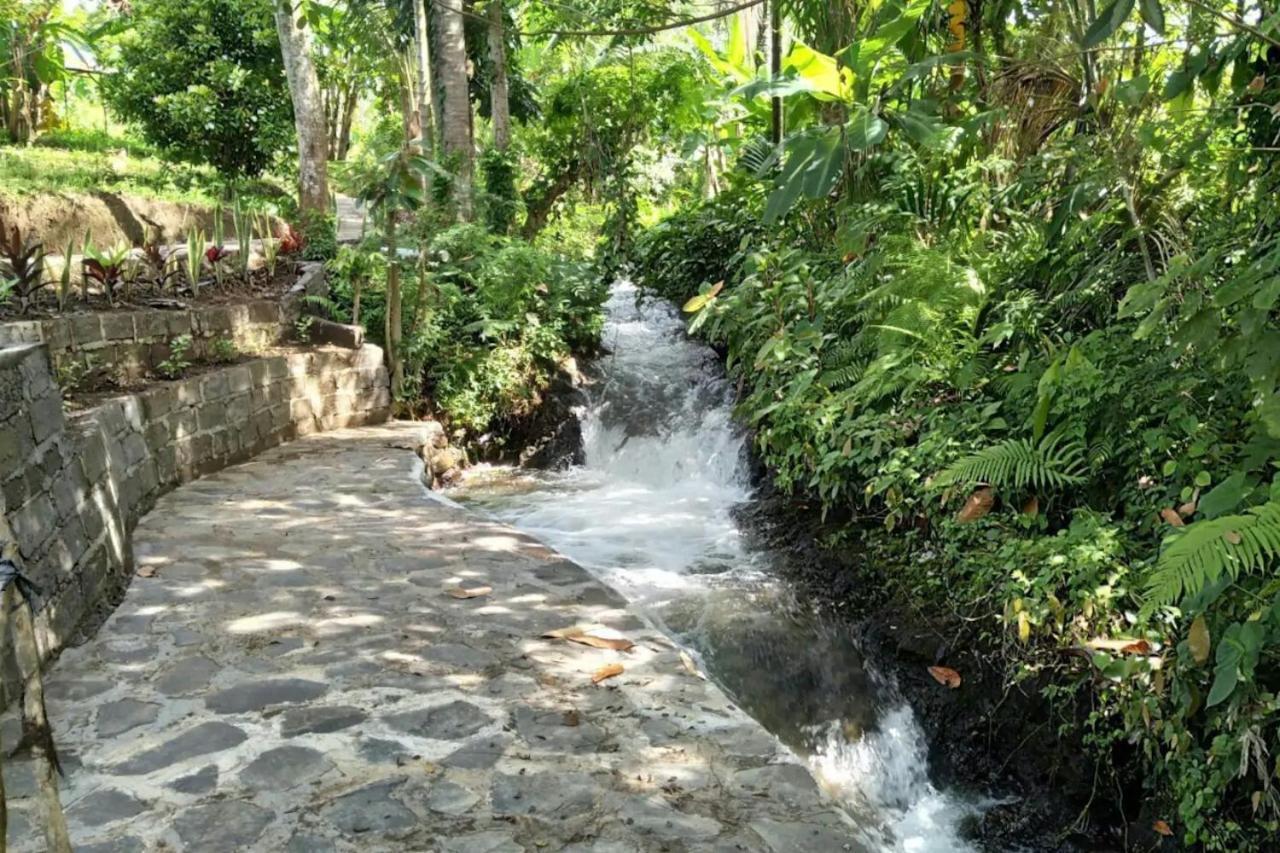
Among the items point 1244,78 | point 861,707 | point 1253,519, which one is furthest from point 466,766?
point 1244,78

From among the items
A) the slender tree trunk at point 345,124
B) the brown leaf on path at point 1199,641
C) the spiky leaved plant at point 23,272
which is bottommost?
the brown leaf on path at point 1199,641

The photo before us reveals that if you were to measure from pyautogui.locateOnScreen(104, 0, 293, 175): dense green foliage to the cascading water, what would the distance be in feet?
20.4

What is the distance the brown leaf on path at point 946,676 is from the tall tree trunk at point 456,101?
7684 mm

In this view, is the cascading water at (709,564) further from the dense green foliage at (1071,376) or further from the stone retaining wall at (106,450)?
the stone retaining wall at (106,450)

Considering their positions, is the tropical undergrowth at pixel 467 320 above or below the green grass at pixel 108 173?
below

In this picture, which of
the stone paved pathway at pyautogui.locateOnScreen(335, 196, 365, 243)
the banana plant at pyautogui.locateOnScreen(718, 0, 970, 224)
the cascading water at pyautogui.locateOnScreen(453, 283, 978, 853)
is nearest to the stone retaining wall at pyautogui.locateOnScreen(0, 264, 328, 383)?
the cascading water at pyautogui.locateOnScreen(453, 283, 978, 853)

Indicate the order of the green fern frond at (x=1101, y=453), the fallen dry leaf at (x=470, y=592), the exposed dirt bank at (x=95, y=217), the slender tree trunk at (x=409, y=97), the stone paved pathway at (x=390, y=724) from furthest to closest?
the slender tree trunk at (x=409, y=97) → the exposed dirt bank at (x=95, y=217) → the fallen dry leaf at (x=470, y=592) → the green fern frond at (x=1101, y=453) → the stone paved pathway at (x=390, y=724)

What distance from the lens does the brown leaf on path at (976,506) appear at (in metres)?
4.38

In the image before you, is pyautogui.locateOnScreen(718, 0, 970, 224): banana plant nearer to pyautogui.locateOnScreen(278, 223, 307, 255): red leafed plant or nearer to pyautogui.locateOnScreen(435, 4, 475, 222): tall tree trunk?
pyautogui.locateOnScreen(435, 4, 475, 222): tall tree trunk

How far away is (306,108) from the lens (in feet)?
36.0

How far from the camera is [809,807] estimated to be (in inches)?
108

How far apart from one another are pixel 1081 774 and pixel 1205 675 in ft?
2.47

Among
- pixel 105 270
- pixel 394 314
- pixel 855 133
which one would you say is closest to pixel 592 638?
pixel 855 133

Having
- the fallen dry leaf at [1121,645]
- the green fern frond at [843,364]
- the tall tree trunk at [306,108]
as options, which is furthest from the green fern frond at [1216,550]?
the tall tree trunk at [306,108]
